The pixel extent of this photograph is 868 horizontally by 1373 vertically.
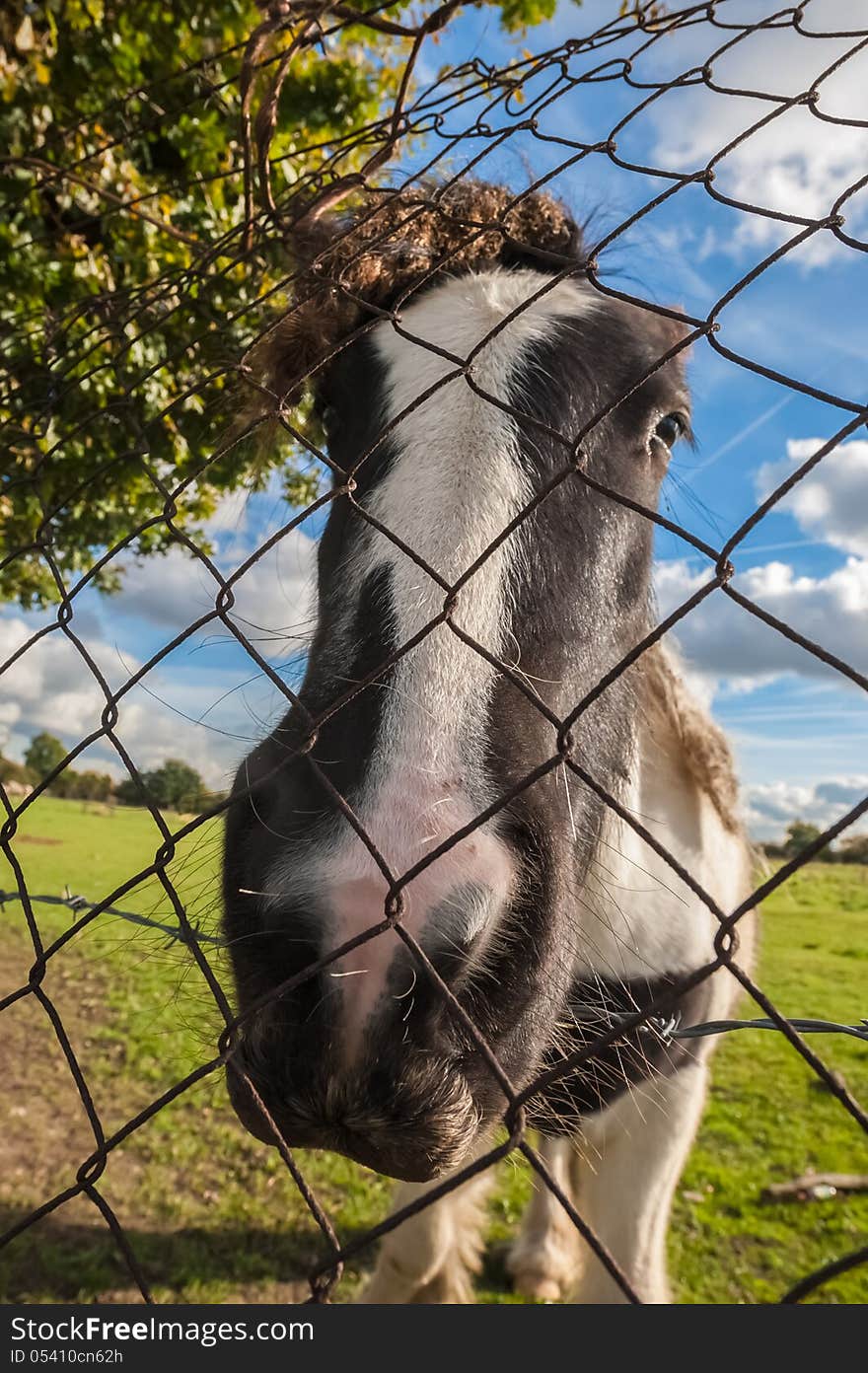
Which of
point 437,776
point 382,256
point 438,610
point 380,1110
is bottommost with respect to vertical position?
point 380,1110

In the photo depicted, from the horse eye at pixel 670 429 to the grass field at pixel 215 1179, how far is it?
135cm

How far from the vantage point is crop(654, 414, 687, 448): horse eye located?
6.13ft

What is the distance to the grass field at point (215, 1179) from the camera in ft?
10.2

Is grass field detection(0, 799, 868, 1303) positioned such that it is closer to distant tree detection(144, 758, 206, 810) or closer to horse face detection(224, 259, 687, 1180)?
distant tree detection(144, 758, 206, 810)

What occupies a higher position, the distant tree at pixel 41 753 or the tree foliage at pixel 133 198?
the tree foliage at pixel 133 198

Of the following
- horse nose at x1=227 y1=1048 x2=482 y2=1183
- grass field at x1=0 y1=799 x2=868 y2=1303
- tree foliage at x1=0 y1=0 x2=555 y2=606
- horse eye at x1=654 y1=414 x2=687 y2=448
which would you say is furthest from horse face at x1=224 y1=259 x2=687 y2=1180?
tree foliage at x1=0 y1=0 x2=555 y2=606

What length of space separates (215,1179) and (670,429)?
394 cm

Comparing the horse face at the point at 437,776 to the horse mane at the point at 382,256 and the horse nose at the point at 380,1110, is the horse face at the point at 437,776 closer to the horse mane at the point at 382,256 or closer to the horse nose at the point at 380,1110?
the horse nose at the point at 380,1110

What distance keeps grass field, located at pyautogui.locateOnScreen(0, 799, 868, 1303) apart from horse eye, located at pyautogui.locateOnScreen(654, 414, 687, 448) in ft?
4.44

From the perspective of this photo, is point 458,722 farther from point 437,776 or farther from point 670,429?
point 670,429

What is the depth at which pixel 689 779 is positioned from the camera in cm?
259

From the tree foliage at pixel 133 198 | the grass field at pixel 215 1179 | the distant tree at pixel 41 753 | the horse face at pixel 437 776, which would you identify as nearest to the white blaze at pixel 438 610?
the horse face at pixel 437 776

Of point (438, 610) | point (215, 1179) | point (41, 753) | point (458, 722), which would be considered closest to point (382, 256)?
point (438, 610)

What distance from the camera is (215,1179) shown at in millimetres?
3867
